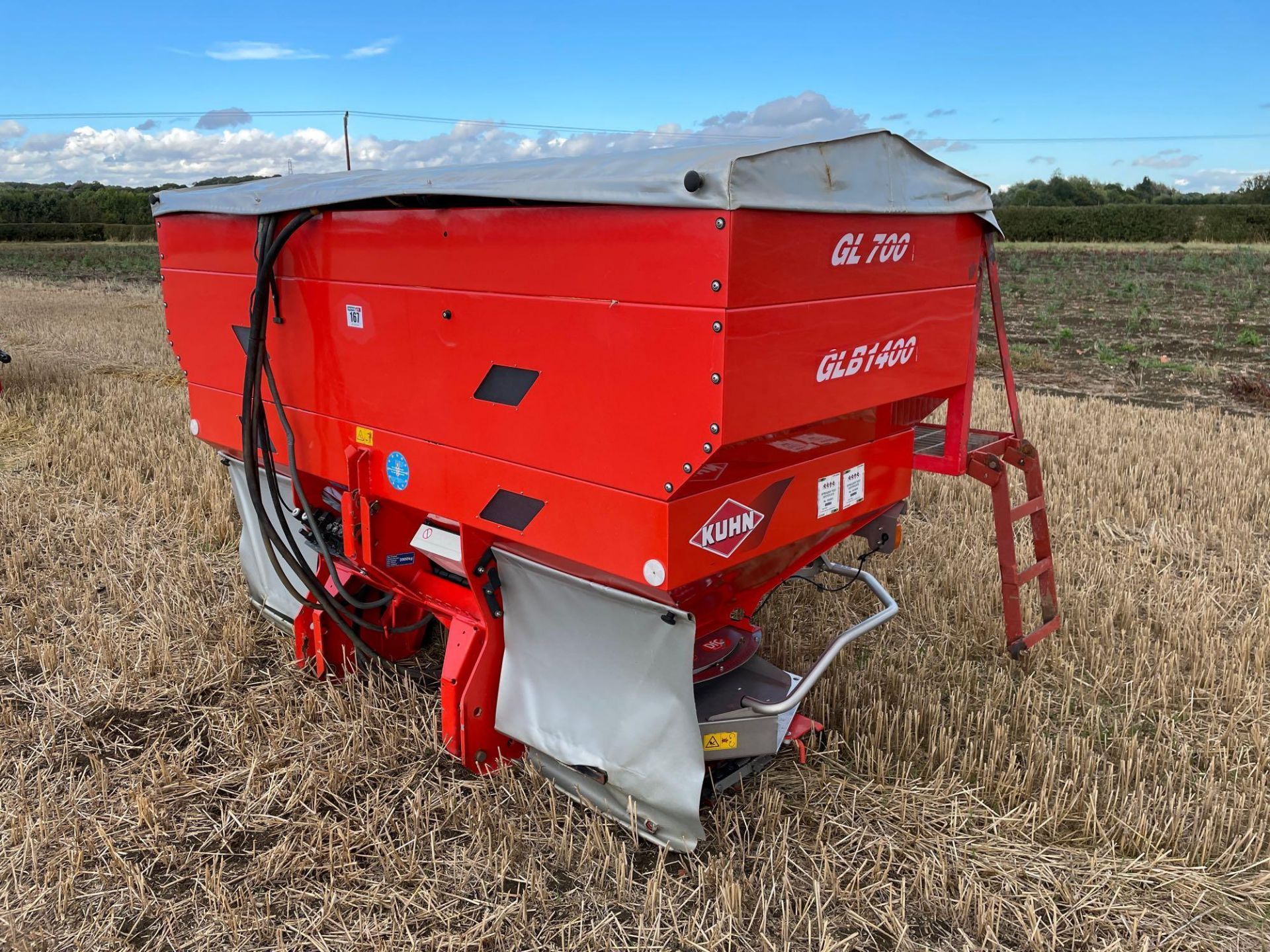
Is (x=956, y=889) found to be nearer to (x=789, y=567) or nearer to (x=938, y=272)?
(x=789, y=567)

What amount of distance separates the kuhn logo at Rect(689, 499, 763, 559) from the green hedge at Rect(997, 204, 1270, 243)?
133 ft

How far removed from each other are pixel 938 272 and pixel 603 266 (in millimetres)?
1114

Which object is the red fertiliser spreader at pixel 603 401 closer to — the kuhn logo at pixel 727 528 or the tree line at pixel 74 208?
the kuhn logo at pixel 727 528

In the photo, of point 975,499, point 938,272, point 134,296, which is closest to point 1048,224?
point 134,296

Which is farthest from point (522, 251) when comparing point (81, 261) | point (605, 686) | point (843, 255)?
point (81, 261)

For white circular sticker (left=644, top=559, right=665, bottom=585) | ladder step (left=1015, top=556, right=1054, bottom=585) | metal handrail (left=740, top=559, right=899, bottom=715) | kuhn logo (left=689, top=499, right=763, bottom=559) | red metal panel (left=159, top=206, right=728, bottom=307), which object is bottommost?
ladder step (left=1015, top=556, right=1054, bottom=585)

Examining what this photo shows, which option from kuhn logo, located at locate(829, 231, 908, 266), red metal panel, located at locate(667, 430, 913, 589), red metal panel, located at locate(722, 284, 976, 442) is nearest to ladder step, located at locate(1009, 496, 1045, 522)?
red metal panel, located at locate(667, 430, 913, 589)

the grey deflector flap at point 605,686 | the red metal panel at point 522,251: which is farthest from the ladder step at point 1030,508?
the red metal panel at point 522,251

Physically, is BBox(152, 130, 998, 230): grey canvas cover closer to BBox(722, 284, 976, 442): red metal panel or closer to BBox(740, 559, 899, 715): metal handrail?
BBox(722, 284, 976, 442): red metal panel

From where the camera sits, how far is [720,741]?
8.76 feet

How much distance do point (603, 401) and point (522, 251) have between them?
441 millimetres

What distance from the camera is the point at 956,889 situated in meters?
2.51

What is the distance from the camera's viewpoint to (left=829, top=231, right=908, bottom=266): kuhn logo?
2.29m

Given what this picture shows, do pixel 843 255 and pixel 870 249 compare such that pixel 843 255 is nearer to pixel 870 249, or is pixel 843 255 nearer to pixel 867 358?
pixel 870 249
